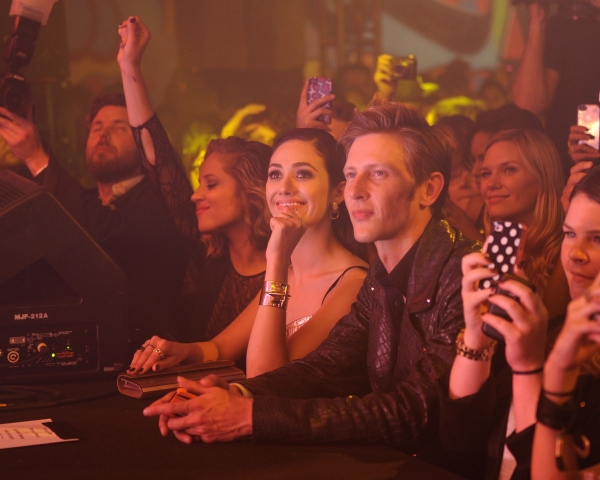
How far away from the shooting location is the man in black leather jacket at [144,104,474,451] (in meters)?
1.67

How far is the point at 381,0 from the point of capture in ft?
9.50

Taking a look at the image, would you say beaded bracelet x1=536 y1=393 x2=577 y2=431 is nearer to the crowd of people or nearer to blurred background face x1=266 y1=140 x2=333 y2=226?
the crowd of people

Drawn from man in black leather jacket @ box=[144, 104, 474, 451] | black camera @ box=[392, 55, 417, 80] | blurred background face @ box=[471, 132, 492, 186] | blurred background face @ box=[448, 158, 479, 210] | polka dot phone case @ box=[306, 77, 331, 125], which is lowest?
man in black leather jacket @ box=[144, 104, 474, 451]

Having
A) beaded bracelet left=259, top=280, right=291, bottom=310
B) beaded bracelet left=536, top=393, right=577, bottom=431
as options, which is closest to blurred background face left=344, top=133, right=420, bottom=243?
beaded bracelet left=259, top=280, right=291, bottom=310

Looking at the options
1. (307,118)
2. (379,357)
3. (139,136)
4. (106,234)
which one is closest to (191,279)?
(106,234)

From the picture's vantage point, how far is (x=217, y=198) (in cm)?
309

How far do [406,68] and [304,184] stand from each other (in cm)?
62

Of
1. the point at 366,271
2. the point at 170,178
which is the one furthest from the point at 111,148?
the point at 366,271

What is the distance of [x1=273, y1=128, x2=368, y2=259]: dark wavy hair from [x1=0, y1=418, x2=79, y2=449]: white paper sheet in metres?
1.27

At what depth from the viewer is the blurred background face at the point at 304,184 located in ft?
8.88

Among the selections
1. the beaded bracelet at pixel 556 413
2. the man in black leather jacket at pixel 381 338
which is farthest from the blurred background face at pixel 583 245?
the beaded bracelet at pixel 556 413

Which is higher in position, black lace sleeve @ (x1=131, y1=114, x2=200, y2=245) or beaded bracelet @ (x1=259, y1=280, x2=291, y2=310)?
black lace sleeve @ (x1=131, y1=114, x2=200, y2=245)

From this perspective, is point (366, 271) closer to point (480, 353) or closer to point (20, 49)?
point (480, 353)

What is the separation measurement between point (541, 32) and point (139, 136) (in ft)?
5.34
